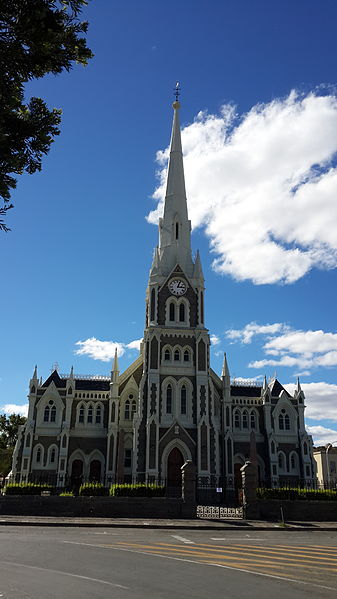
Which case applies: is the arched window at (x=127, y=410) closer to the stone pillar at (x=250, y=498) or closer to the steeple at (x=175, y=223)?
the steeple at (x=175, y=223)

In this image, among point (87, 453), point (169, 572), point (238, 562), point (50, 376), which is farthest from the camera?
point (50, 376)

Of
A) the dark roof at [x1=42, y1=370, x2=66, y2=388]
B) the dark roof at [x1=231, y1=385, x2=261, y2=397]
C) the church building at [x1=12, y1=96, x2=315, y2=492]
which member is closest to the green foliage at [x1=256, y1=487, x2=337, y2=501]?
the church building at [x1=12, y1=96, x2=315, y2=492]

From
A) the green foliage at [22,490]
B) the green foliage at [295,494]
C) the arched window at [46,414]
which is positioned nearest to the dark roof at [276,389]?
the green foliage at [295,494]

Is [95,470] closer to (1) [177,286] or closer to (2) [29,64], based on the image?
(1) [177,286]

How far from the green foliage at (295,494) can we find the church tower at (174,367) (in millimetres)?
12806

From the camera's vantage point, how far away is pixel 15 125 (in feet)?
30.1

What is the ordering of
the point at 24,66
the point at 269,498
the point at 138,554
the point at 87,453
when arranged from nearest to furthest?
the point at 24,66
the point at 138,554
the point at 269,498
the point at 87,453

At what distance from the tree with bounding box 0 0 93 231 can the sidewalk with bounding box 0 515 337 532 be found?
1744 centimetres

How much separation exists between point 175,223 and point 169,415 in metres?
18.8

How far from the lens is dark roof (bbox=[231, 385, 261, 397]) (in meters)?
49.4

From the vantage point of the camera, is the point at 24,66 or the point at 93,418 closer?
the point at 24,66

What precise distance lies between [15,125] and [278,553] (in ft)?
42.7

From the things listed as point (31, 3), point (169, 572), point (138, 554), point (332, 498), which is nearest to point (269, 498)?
point (332, 498)

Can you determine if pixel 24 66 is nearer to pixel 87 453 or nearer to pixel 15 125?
pixel 15 125
